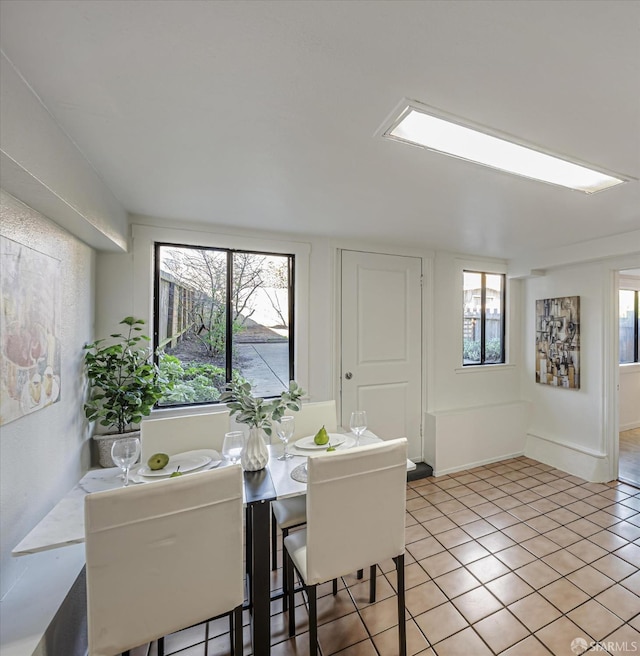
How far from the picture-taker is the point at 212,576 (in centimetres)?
123

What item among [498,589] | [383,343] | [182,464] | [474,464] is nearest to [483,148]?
[383,343]

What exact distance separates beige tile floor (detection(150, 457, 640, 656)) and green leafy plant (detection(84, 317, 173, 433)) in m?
1.26

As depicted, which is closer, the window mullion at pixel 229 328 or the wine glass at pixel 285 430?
the wine glass at pixel 285 430

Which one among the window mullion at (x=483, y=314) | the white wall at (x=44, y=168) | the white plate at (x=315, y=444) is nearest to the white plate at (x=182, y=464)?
the white plate at (x=315, y=444)

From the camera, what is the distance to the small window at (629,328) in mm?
4672

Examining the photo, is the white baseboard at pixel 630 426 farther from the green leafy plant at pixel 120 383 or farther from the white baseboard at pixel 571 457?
the green leafy plant at pixel 120 383

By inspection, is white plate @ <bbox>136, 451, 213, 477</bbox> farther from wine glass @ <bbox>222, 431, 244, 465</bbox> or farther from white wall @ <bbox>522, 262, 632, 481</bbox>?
Answer: white wall @ <bbox>522, 262, 632, 481</bbox>

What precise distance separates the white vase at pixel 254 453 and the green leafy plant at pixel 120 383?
92 cm

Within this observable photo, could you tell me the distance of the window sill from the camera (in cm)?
369

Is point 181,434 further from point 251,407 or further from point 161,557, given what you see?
point 161,557

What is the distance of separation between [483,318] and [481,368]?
0.60 meters

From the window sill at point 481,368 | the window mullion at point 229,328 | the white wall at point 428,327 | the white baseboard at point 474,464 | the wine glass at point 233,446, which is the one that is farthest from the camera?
the window sill at point 481,368

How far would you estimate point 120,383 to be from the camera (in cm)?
226

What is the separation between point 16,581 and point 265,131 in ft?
6.97
